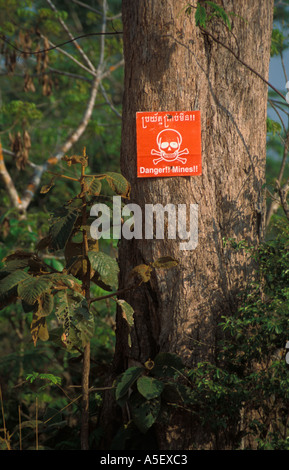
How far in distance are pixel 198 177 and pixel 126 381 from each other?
4.13ft

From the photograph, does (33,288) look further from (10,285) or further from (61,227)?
(61,227)

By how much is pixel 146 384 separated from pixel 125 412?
0.40 metres

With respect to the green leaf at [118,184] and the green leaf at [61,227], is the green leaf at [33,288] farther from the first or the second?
the green leaf at [118,184]

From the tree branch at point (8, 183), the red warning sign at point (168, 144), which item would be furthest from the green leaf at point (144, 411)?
the tree branch at point (8, 183)

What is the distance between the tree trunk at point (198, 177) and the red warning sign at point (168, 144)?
0.04 m

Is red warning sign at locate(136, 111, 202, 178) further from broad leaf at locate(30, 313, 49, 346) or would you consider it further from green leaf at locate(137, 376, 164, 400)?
green leaf at locate(137, 376, 164, 400)

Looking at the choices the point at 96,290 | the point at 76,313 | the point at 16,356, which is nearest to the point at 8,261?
the point at 76,313

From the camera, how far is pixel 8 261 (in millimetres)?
3125

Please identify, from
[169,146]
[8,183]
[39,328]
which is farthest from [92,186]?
[8,183]

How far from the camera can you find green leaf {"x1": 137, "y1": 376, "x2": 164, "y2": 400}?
9.57 feet

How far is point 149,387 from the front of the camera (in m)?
2.96

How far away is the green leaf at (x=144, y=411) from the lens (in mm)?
2922

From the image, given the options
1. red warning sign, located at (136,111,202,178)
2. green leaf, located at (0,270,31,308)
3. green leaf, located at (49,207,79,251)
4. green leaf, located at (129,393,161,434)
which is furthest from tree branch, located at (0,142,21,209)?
green leaf, located at (129,393,161,434)
